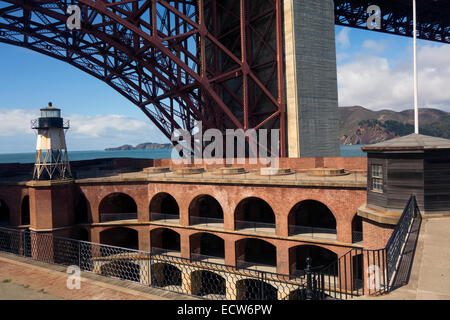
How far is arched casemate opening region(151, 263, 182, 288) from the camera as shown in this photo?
28453 mm

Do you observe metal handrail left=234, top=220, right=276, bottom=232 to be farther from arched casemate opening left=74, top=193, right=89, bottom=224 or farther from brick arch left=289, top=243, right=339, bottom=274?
arched casemate opening left=74, top=193, right=89, bottom=224

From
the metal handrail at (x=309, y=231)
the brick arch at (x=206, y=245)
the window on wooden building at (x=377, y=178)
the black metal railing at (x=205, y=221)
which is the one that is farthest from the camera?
the brick arch at (x=206, y=245)

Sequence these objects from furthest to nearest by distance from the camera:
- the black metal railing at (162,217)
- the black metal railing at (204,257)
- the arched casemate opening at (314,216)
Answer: the black metal railing at (162,217)
the black metal railing at (204,257)
the arched casemate opening at (314,216)

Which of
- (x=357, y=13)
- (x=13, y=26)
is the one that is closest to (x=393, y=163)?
(x=13, y=26)

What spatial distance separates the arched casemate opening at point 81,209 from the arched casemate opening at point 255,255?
583 inches

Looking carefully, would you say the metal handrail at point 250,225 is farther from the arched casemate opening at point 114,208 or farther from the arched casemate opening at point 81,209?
the arched casemate opening at point 81,209

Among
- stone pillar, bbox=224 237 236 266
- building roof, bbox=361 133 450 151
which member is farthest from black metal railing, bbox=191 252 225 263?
building roof, bbox=361 133 450 151

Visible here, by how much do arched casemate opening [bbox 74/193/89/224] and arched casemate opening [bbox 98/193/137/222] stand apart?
151 cm

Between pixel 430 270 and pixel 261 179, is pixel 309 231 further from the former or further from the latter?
pixel 430 270

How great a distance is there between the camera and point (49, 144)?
2588cm

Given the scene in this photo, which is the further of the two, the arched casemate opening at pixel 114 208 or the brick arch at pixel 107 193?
the arched casemate opening at pixel 114 208

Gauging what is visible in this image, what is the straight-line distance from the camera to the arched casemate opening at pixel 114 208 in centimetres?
2875

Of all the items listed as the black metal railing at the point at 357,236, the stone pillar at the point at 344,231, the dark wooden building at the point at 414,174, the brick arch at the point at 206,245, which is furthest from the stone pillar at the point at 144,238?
the dark wooden building at the point at 414,174
